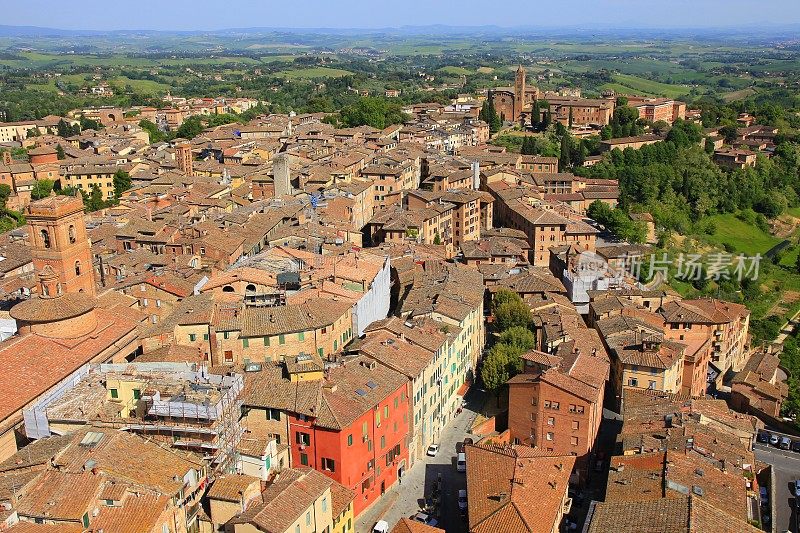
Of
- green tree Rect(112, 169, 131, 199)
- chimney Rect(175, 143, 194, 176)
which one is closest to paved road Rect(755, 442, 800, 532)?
chimney Rect(175, 143, 194, 176)

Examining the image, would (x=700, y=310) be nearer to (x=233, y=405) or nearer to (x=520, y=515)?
(x=520, y=515)

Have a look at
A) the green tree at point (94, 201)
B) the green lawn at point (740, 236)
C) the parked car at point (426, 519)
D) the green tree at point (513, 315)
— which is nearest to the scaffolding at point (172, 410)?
the parked car at point (426, 519)

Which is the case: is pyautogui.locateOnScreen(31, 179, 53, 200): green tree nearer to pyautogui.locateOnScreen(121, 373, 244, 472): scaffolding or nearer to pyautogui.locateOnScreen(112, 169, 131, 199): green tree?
pyautogui.locateOnScreen(112, 169, 131, 199): green tree

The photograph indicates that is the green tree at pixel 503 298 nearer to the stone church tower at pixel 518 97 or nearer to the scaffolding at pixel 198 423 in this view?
the scaffolding at pixel 198 423

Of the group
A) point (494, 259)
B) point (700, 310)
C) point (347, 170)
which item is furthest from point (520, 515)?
point (347, 170)

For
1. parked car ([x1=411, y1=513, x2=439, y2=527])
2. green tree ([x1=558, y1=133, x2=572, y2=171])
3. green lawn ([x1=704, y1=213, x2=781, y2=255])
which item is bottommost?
green lawn ([x1=704, y1=213, x2=781, y2=255])

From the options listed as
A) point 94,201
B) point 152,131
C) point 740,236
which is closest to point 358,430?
point 94,201
